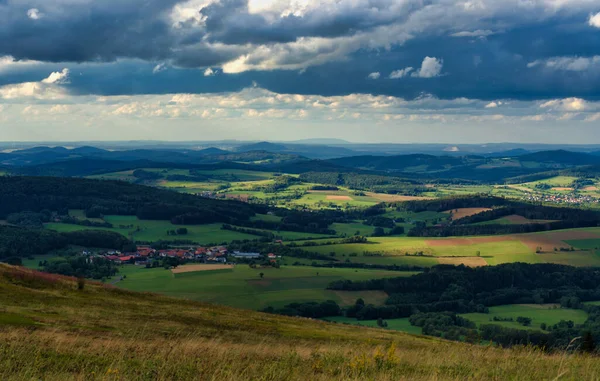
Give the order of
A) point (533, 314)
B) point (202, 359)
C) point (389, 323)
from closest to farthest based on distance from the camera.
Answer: point (202, 359), point (389, 323), point (533, 314)

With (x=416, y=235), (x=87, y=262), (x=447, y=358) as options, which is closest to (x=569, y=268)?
(x=416, y=235)

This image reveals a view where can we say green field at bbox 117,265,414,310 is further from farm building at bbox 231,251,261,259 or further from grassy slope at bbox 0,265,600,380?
grassy slope at bbox 0,265,600,380

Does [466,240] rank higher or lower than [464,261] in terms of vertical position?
higher

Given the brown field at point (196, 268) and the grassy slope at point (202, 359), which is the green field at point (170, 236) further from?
the grassy slope at point (202, 359)

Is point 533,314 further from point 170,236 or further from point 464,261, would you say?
point 170,236

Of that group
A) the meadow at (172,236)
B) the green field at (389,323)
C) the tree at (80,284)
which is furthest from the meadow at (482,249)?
the tree at (80,284)

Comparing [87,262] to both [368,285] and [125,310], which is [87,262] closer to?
[368,285]

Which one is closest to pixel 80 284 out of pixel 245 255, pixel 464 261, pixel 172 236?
pixel 245 255
